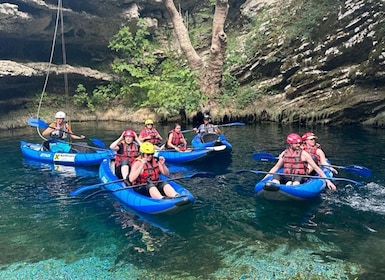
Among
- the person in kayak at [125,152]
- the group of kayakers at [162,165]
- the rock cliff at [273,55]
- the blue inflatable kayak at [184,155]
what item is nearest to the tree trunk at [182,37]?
the rock cliff at [273,55]

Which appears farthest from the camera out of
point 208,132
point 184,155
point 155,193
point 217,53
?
point 217,53

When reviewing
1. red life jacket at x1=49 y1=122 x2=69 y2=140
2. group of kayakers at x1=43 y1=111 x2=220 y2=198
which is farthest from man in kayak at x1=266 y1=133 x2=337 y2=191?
red life jacket at x1=49 y1=122 x2=69 y2=140

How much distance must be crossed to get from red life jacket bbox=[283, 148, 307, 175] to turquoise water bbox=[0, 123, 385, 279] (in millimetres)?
692

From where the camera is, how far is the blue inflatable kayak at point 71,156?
1163cm

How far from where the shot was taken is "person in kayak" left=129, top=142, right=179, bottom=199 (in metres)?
7.70

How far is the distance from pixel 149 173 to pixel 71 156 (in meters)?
4.80

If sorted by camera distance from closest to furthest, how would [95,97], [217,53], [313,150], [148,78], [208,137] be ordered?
[313,150], [208,137], [217,53], [148,78], [95,97]

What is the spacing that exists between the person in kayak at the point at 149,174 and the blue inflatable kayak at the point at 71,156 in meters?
3.44

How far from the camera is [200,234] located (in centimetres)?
675

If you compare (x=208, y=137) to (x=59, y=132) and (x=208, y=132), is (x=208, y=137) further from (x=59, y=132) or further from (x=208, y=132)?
(x=59, y=132)

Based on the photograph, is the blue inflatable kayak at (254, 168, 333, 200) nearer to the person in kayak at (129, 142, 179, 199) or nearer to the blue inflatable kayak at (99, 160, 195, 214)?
the blue inflatable kayak at (99, 160, 195, 214)

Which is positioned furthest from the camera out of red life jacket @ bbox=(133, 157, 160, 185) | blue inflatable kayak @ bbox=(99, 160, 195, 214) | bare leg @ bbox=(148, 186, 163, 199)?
red life jacket @ bbox=(133, 157, 160, 185)

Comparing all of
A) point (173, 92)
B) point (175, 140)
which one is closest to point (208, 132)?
point (175, 140)

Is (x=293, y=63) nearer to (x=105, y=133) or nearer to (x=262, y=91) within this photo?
(x=262, y=91)
